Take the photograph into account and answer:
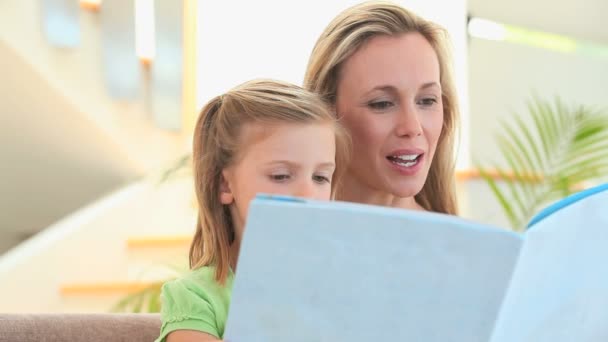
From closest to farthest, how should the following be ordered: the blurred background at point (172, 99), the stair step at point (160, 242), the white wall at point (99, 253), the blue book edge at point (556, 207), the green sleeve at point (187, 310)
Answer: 1. the blue book edge at point (556, 207)
2. the green sleeve at point (187, 310)
3. the blurred background at point (172, 99)
4. the white wall at point (99, 253)
5. the stair step at point (160, 242)

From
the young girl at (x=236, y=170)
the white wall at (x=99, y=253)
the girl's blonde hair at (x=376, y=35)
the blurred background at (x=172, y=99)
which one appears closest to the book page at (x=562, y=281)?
the young girl at (x=236, y=170)

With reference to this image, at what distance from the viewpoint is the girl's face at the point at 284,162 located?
1117mm

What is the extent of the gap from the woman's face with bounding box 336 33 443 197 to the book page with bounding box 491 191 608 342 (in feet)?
1.49

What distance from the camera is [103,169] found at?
4.82 metres

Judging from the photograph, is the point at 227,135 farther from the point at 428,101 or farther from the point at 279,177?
the point at 428,101

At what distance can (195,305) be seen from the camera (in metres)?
1.05

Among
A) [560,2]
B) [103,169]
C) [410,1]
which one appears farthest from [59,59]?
[560,2]

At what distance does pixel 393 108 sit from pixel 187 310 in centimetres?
45

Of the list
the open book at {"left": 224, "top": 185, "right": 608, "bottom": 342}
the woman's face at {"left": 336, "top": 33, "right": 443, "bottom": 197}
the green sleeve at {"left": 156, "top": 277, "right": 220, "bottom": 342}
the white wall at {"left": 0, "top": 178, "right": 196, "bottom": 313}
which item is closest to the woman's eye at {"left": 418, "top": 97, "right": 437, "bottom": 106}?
the woman's face at {"left": 336, "top": 33, "right": 443, "bottom": 197}

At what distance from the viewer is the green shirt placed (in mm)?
1037

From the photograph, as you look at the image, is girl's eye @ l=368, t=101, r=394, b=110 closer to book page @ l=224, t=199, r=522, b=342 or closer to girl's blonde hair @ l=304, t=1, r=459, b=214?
girl's blonde hair @ l=304, t=1, r=459, b=214

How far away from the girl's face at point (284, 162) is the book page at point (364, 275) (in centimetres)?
37

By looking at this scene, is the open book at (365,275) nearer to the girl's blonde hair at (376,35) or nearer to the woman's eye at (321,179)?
the woman's eye at (321,179)

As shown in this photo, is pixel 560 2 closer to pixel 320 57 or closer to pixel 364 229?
pixel 320 57
